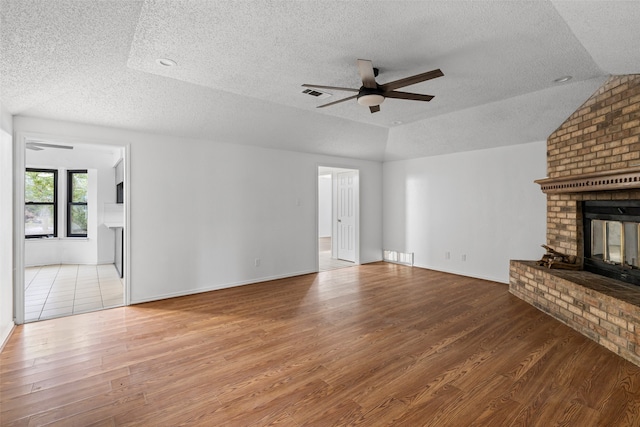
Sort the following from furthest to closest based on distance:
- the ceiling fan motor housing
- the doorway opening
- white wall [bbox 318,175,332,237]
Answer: white wall [bbox 318,175,332,237], the doorway opening, the ceiling fan motor housing

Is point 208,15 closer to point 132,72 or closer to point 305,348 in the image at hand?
point 132,72

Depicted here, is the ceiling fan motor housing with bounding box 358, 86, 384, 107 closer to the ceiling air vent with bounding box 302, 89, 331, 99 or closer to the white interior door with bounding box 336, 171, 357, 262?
the ceiling air vent with bounding box 302, 89, 331, 99

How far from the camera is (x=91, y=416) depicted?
193 centimetres

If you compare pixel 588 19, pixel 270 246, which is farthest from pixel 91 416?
pixel 588 19

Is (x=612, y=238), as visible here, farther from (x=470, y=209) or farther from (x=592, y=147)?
(x=470, y=209)

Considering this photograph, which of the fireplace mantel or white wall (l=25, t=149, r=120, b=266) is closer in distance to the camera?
the fireplace mantel

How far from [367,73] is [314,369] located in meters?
2.41

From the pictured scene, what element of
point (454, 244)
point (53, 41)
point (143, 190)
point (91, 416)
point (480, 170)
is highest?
point (53, 41)

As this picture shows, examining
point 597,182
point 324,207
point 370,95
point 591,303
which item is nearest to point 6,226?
point 370,95

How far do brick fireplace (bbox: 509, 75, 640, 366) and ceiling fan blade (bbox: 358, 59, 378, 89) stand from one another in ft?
8.11

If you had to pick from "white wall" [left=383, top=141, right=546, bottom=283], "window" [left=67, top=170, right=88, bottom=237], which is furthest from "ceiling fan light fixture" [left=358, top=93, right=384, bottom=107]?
"window" [left=67, top=170, right=88, bottom=237]

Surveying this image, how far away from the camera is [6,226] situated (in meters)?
3.08

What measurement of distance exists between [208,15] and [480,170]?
4886 millimetres

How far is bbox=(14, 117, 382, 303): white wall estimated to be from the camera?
13.6ft
